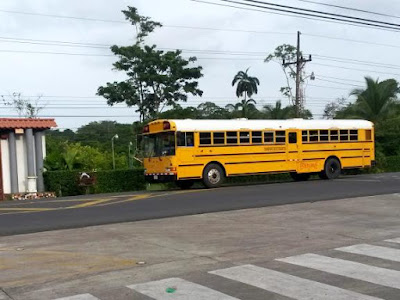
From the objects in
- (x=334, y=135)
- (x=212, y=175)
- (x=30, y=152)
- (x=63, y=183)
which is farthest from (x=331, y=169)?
(x=30, y=152)

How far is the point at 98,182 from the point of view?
22.9 m

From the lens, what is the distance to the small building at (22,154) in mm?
21875

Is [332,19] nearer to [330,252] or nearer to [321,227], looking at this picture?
[321,227]

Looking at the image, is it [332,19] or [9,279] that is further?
[332,19]

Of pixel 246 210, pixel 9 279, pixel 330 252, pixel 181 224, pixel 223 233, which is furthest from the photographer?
pixel 246 210

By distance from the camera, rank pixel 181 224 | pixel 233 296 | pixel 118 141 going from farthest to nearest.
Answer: pixel 118 141, pixel 181 224, pixel 233 296

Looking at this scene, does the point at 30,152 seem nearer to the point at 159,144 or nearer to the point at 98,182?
the point at 98,182

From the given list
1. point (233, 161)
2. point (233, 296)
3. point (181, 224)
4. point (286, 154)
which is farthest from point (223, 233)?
point (286, 154)

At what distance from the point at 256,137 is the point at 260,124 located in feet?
2.16

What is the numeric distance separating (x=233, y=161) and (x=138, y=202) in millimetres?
6350

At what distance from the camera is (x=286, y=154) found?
2275 centimetres

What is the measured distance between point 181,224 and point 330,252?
4.17 meters

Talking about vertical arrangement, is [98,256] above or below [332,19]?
below

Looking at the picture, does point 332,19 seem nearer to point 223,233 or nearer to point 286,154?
point 286,154
